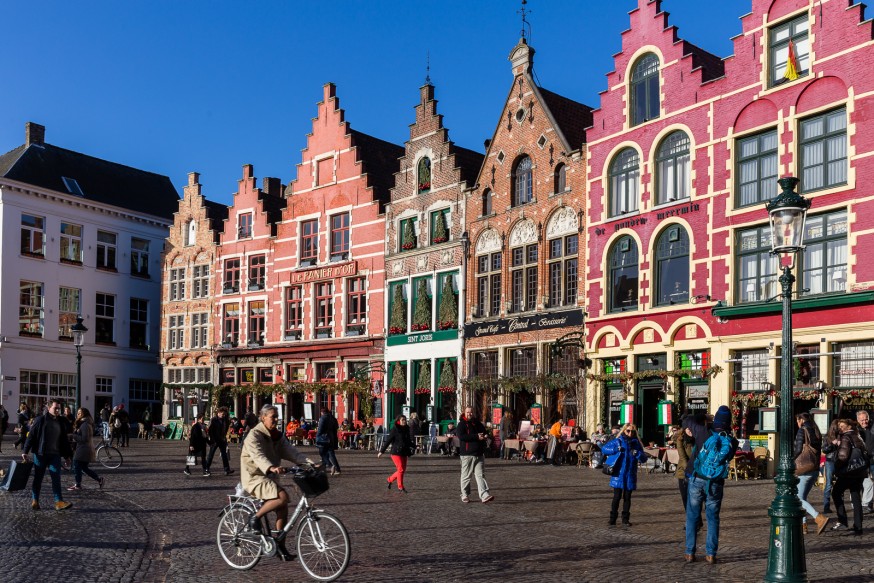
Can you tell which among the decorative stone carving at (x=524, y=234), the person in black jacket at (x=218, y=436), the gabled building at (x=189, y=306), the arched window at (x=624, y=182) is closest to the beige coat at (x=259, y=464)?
the person in black jacket at (x=218, y=436)

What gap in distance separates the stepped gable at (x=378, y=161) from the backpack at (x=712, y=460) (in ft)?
97.4

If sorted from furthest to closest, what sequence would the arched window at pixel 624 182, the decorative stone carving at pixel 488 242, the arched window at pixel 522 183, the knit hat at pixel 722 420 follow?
the decorative stone carving at pixel 488 242, the arched window at pixel 522 183, the arched window at pixel 624 182, the knit hat at pixel 722 420

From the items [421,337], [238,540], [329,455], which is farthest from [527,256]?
[238,540]

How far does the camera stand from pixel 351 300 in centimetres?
4006

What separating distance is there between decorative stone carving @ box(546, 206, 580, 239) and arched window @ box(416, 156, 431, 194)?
6.66 metres

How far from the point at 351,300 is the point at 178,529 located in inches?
1075

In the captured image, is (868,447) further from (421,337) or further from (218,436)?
(421,337)

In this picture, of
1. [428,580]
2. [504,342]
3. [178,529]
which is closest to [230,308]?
[504,342]

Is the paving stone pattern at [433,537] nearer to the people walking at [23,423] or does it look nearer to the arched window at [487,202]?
the people walking at [23,423]

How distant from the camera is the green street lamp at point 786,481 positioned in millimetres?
8617

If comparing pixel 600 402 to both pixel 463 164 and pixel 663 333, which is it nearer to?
pixel 663 333

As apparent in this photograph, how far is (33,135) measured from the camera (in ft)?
165

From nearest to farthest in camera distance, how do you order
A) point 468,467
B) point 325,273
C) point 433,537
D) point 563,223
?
1. point 433,537
2. point 468,467
3. point 563,223
4. point 325,273

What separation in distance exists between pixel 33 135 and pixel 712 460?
4749cm
